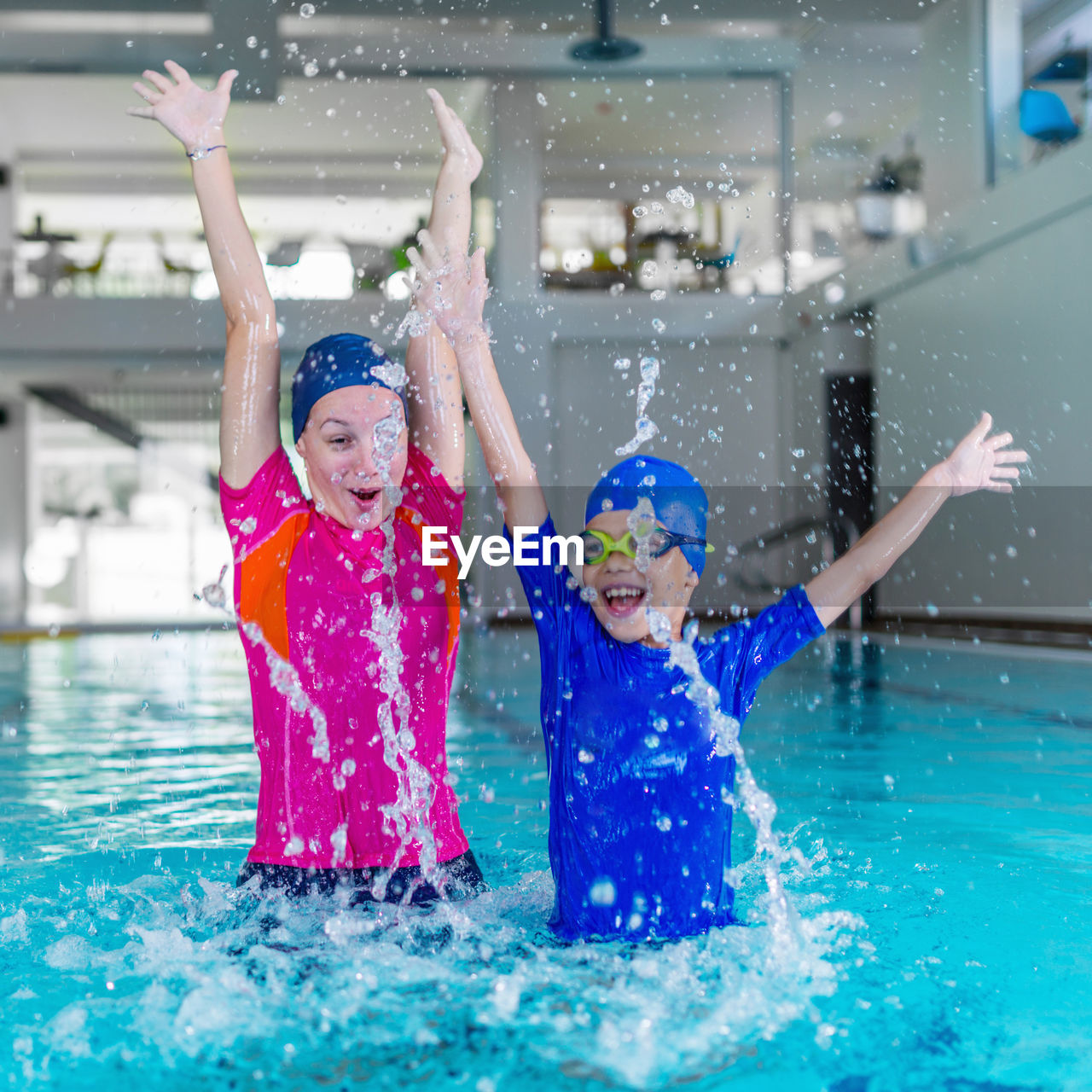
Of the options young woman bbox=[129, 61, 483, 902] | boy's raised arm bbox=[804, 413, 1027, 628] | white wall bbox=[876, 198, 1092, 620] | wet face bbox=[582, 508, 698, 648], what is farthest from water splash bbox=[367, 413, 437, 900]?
white wall bbox=[876, 198, 1092, 620]

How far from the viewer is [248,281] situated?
190 centimetres

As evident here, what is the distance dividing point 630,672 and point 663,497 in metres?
0.29

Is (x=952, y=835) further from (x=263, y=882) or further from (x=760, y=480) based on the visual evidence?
(x=760, y=480)

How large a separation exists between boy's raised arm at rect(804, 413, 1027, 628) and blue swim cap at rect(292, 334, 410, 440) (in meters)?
0.75

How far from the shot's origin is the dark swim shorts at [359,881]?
1794 millimetres

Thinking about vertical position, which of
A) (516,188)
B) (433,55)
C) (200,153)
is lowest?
(200,153)

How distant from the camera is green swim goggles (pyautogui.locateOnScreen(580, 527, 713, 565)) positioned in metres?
1.85

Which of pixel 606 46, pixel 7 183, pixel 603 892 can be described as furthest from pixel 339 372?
pixel 7 183

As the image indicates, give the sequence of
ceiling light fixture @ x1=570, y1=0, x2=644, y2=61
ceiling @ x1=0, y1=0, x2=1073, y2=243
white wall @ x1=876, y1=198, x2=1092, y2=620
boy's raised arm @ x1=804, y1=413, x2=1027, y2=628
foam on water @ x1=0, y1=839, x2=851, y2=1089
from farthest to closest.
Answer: ceiling @ x1=0, y1=0, x2=1073, y2=243 < ceiling light fixture @ x1=570, y1=0, x2=644, y2=61 < white wall @ x1=876, y1=198, x2=1092, y2=620 < boy's raised arm @ x1=804, y1=413, x2=1027, y2=628 < foam on water @ x1=0, y1=839, x2=851, y2=1089

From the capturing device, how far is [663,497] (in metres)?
1.93

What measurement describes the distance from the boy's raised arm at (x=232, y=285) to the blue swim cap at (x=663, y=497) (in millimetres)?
536

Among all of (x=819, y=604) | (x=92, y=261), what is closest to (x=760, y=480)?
(x=92, y=261)

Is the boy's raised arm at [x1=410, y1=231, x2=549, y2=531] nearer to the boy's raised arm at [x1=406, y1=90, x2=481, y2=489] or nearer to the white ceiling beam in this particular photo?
the boy's raised arm at [x1=406, y1=90, x2=481, y2=489]

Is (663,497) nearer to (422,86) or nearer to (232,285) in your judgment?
(232,285)
